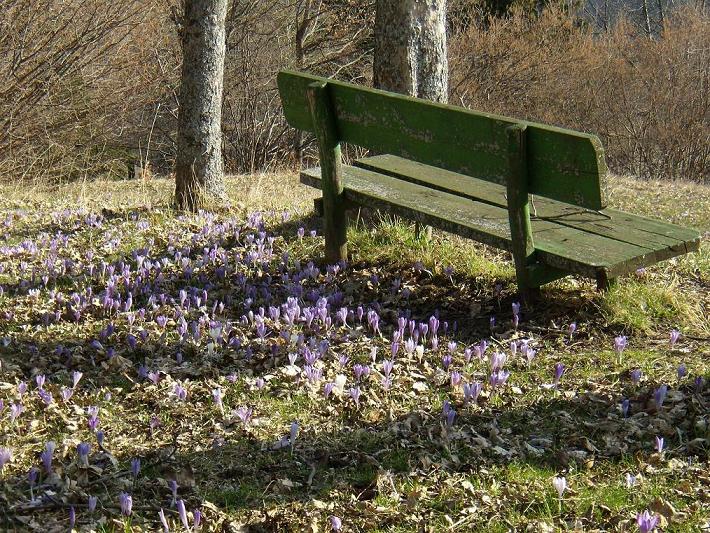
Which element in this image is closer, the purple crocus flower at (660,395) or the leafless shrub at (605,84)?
the purple crocus flower at (660,395)

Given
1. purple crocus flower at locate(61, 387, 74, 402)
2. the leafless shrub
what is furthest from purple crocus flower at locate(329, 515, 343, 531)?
the leafless shrub

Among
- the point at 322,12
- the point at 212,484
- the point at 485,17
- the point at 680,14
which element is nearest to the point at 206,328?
the point at 212,484

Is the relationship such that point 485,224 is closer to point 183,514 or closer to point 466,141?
point 466,141

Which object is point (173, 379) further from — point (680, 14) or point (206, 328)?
point (680, 14)

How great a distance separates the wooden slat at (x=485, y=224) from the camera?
4.75 m

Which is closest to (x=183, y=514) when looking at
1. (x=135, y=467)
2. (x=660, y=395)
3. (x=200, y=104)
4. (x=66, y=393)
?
(x=135, y=467)

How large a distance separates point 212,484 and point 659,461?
173cm

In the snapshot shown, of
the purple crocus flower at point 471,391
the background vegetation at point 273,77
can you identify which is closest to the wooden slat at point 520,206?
the purple crocus flower at point 471,391

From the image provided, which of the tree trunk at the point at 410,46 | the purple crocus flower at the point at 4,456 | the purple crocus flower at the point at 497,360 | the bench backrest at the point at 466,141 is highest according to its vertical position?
the tree trunk at the point at 410,46

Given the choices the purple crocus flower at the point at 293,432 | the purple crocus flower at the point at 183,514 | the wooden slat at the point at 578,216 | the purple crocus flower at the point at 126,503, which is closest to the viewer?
the purple crocus flower at the point at 183,514

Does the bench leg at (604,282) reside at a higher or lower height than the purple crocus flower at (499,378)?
higher

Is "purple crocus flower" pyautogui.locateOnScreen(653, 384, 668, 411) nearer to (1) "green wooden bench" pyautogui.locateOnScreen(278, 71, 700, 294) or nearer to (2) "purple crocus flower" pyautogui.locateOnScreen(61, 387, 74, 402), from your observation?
(1) "green wooden bench" pyautogui.locateOnScreen(278, 71, 700, 294)

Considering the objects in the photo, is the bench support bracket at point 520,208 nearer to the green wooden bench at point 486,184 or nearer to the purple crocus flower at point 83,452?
the green wooden bench at point 486,184

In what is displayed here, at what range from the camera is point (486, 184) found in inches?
249
